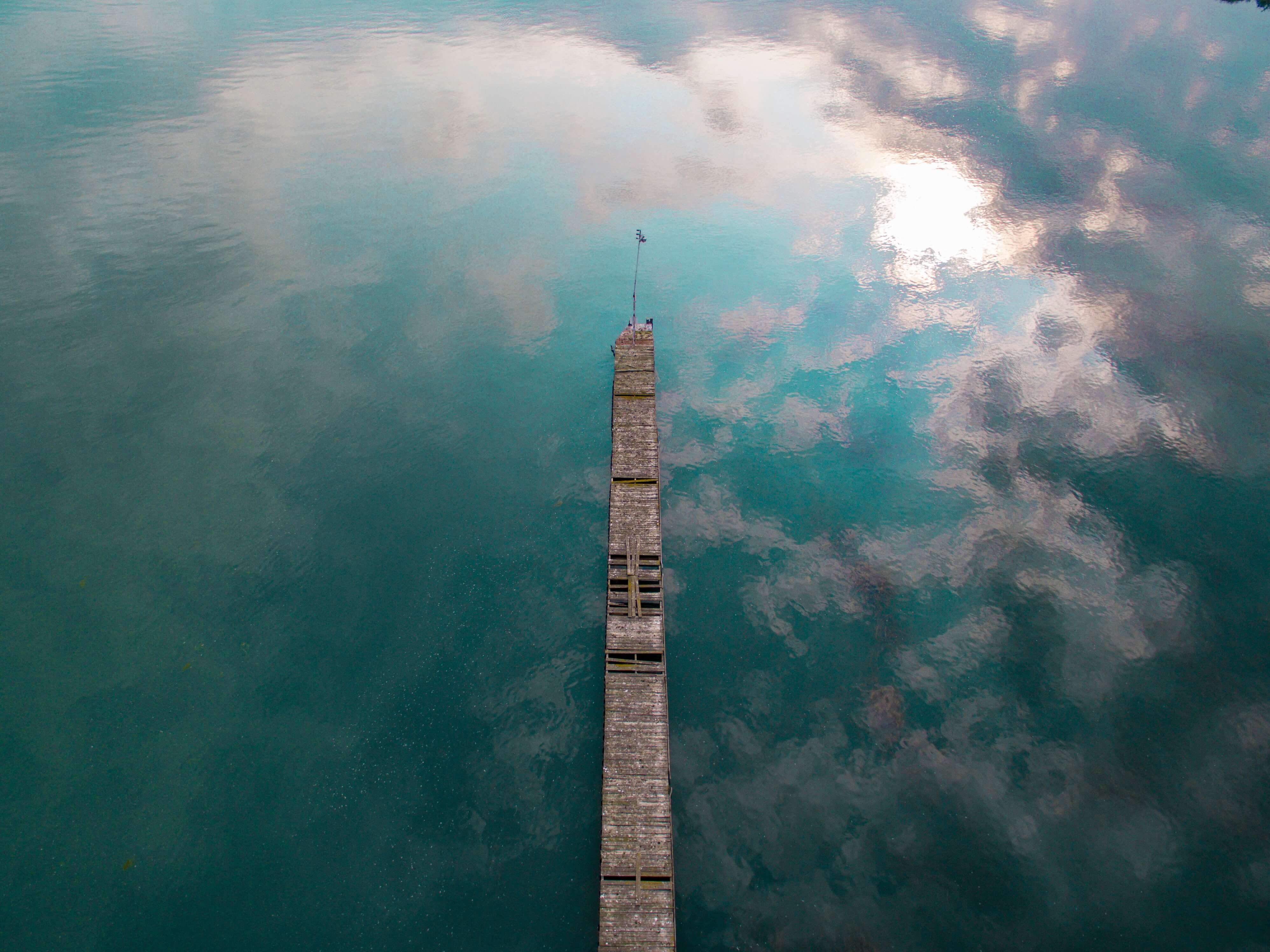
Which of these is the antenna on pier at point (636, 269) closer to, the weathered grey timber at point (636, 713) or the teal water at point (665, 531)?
the teal water at point (665, 531)

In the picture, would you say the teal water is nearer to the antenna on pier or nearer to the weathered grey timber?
the antenna on pier

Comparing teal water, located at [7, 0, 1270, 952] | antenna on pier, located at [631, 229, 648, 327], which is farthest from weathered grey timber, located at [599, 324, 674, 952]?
antenna on pier, located at [631, 229, 648, 327]

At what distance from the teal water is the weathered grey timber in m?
4.99

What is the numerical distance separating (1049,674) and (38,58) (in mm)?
272196

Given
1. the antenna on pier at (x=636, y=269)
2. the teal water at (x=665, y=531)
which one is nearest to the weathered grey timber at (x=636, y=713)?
the teal water at (x=665, y=531)

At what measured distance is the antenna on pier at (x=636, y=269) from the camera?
100 m

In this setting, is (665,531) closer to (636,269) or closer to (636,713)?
(636,713)

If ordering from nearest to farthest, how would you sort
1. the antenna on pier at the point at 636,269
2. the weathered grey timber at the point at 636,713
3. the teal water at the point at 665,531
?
the weathered grey timber at the point at 636,713 < the teal water at the point at 665,531 < the antenna on pier at the point at 636,269

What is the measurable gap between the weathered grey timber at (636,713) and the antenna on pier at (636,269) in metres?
27.2

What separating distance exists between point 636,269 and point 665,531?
189 ft

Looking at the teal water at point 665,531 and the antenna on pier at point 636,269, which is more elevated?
the antenna on pier at point 636,269

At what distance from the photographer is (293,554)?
7119 cm

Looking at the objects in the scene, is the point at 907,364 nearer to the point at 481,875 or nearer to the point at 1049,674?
the point at 1049,674

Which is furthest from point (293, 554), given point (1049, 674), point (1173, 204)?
point (1173, 204)
